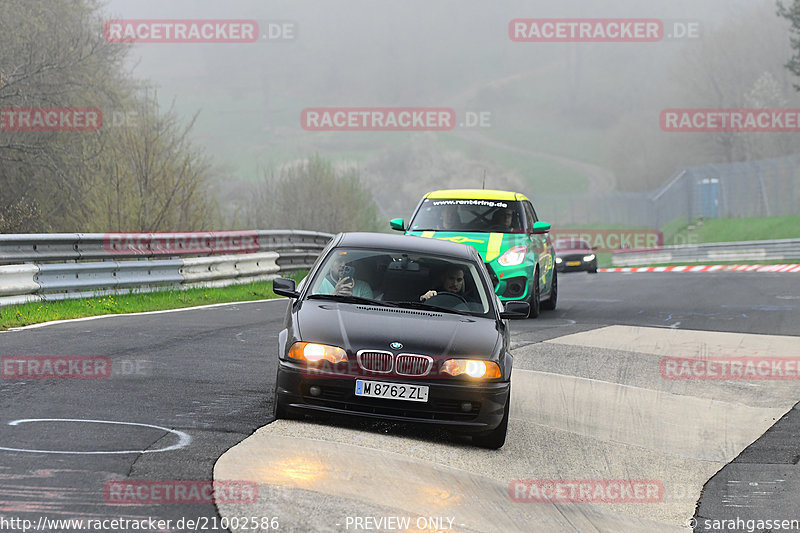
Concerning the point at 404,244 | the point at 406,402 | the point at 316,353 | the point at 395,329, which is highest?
the point at 404,244

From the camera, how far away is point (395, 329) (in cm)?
723

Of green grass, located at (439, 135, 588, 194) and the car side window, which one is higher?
green grass, located at (439, 135, 588, 194)

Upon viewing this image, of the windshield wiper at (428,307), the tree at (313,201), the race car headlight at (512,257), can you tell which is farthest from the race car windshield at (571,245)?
the windshield wiper at (428,307)

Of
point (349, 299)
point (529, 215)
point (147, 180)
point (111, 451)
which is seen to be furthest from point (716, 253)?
point (111, 451)

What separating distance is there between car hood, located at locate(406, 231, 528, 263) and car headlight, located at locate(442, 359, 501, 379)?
7.84m

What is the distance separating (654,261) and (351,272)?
48402mm

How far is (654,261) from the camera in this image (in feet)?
180

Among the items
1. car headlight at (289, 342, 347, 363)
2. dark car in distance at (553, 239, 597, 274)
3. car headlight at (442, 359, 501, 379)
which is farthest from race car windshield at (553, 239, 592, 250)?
car headlight at (289, 342, 347, 363)

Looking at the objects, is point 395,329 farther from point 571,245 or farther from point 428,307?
point 571,245

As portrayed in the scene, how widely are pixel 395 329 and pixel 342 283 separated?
1068 millimetres

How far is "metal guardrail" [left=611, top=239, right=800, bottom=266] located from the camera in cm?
4319

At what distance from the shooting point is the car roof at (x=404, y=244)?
8.49 metres

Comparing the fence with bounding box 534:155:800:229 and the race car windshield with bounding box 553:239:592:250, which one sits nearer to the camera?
the race car windshield with bounding box 553:239:592:250

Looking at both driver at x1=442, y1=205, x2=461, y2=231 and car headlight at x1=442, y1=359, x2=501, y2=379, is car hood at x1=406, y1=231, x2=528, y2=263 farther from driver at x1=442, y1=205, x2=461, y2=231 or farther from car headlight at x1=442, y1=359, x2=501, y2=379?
car headlight at x1=442, y1=359, x2=501, y2=379
